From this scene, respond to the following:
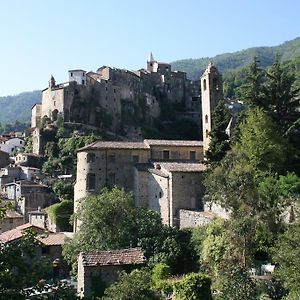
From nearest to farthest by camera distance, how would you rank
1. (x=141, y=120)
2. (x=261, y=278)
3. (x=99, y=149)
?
(x=261, y=278) < (x=99, y=149) < (x=141, y=120)

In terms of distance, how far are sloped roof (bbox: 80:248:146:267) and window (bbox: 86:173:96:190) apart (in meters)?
16.9

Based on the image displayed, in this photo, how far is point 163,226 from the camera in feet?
132

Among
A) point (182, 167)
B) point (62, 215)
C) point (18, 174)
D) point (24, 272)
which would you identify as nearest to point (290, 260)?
point (24, 272)

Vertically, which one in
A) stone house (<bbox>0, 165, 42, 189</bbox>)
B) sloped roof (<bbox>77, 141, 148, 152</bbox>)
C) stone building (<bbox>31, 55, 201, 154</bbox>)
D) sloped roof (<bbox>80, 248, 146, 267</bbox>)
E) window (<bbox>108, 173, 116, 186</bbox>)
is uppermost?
stone building (<bbox>31, 55, 201, 154</bbox>)

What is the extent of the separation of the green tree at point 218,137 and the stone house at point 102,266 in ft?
47.5

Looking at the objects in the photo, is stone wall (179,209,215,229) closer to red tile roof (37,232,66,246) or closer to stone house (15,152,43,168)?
red tile roof (37,232,66,246)

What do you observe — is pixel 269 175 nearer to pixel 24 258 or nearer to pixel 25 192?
pixel 24 258

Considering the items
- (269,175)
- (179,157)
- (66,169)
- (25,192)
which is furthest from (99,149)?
(66,169)

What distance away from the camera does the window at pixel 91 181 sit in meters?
48.6

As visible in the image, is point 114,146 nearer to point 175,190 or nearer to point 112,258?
point 175,190

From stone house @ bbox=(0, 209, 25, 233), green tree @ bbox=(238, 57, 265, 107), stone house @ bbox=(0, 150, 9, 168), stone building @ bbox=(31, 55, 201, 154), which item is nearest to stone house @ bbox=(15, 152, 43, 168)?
stone building @ bbox=(31, 55, 201, 154)

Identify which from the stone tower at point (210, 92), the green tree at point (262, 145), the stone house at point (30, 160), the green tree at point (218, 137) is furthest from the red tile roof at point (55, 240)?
the stone house at point (30, 160)

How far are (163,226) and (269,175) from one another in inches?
361

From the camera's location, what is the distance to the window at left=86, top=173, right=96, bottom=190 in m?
48.6
